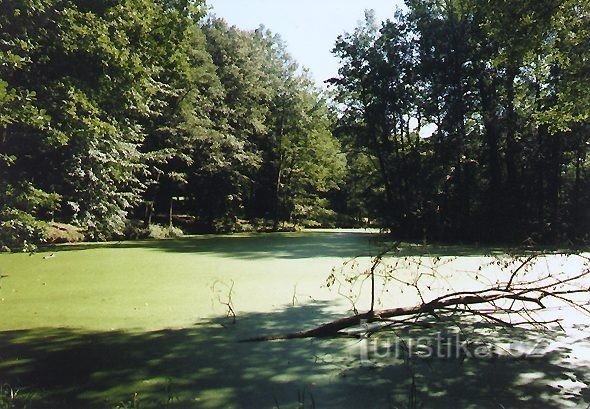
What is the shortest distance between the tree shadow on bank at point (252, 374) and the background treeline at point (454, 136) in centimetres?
904

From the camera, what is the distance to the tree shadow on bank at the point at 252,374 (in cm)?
236

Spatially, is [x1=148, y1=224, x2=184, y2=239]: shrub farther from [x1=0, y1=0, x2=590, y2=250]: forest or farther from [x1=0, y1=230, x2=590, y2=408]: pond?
[x1=0, y1=230, x2=590, y2=408]: pond

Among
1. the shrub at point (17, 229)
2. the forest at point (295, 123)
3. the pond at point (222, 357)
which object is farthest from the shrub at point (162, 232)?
the shrub at point (17, 229)

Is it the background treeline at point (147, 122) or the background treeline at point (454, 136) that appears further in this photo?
the background treeline at point (454, 136)

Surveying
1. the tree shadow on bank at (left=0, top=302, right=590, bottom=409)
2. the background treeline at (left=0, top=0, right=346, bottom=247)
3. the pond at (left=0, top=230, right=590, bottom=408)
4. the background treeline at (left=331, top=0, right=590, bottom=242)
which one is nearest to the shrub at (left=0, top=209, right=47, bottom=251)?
the background treeline at (left=0, top=0, right=346, bottom=247)

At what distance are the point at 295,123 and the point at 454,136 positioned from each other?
741 cm

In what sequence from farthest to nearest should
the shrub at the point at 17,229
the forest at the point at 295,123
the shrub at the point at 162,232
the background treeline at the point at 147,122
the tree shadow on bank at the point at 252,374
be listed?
the shrub at the point at 162,232 → the forest at the point at 295,123 → the background treeline at the point at 147,122 → the shrub at the point at 17,229 → the tree shadow on bank at the point at 252,374

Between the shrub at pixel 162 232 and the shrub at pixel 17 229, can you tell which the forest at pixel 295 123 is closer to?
the shrub at pixel 17 229

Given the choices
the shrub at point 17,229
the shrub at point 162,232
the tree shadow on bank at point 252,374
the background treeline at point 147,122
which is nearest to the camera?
the tree shadow on bank at point 252,374

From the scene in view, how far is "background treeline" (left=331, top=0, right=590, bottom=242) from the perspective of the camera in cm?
1352

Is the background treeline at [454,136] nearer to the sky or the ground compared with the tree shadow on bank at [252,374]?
nearer to the sky

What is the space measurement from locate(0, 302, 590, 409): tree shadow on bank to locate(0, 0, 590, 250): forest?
1.73 m

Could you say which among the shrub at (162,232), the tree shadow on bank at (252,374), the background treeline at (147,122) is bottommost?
the tree shadow on bank at (252,374)

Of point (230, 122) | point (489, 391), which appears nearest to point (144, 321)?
point (489, 391)
